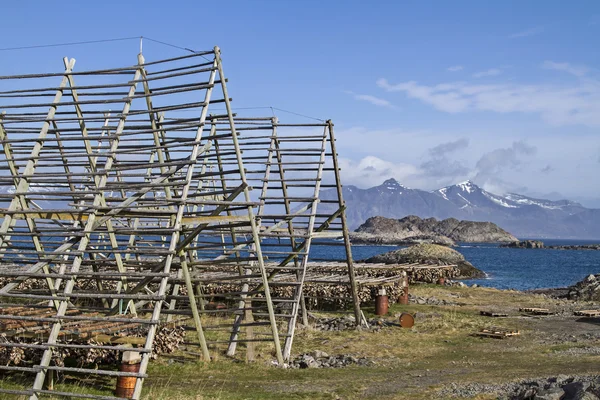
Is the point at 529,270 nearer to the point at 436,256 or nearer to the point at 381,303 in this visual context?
the point at 436,256

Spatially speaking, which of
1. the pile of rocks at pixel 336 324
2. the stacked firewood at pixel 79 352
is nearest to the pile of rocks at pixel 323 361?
the stacked firewood at pixel 79 352

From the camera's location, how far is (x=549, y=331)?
20.1m

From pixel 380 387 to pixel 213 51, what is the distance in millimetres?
7196

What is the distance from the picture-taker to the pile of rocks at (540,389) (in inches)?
389

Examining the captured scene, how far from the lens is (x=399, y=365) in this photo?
576 inches

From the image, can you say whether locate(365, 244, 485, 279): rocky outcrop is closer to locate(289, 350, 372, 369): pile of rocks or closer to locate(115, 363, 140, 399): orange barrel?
locate(289, 350, 372, 369): pile of rocks

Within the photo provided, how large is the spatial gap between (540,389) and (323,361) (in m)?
5.46

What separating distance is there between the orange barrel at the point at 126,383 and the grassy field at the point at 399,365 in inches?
19.0

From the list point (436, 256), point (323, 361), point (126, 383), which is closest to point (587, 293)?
point (323, 361)

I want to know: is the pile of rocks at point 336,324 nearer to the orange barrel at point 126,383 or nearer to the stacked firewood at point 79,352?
the stacked firewood at point 79,352

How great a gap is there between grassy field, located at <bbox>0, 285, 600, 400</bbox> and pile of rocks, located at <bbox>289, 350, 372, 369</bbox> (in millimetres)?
355

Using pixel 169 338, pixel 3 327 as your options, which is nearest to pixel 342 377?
pixel 169 338

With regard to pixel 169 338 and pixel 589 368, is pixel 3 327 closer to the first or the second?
pixel 169 338

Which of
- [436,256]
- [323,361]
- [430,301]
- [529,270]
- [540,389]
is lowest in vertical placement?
[323,361]
